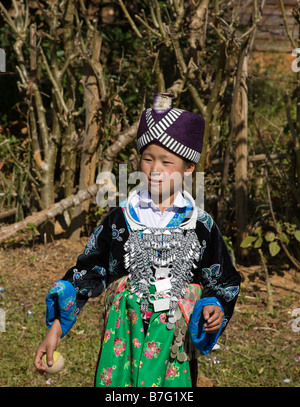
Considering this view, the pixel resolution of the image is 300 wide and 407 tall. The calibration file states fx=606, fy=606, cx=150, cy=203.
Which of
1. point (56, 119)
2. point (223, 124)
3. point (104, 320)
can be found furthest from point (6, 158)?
point (104, 320)

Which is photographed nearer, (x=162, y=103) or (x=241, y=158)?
(x=162, y=103)

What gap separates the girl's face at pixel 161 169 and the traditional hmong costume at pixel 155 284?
0.03 m

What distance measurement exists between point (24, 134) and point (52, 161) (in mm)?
1159

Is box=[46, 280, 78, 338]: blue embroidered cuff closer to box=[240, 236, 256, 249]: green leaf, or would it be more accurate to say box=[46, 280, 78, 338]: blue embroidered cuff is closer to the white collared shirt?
the white collared shirt

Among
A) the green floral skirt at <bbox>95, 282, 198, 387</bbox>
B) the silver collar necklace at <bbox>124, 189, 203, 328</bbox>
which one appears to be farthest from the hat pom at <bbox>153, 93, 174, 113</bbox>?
the green floral skirt at <bbox>95, 282, 198, 387</bbox>

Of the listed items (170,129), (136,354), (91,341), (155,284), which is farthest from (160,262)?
(91,341)

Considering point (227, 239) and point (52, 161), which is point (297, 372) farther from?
point (52, 161)

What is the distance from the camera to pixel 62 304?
2.27 m

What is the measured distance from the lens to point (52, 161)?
5.51 m

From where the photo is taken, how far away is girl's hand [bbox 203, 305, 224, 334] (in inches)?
85.4

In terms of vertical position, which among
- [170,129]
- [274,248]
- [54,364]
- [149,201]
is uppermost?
[170,129]

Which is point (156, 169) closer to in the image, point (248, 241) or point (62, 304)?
point (62, 304)

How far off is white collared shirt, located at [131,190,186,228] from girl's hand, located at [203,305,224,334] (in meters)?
0.40

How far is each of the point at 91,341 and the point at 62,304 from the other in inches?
77.5
